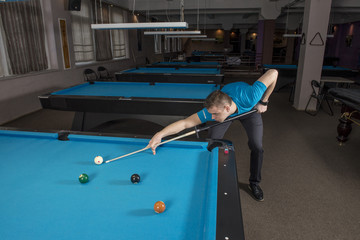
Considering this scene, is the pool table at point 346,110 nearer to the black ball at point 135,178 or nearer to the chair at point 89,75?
the black ball at point 135,178

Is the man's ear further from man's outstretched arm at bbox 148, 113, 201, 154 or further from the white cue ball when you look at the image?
the white cue ball

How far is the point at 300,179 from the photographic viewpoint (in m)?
2.62

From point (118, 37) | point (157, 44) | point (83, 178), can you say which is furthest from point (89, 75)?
point (157, 44)

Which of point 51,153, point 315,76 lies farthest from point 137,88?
point 315,76

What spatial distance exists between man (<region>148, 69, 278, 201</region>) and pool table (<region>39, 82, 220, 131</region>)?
24.3 inches

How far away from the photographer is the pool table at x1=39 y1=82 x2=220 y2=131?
8.97 feet

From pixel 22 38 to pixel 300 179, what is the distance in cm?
503

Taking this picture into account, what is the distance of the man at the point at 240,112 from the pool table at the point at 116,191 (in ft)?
0.72

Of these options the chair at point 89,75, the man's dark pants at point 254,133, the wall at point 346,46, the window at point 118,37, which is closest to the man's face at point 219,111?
the man's dark pants at point 254,133

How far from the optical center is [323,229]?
192cm

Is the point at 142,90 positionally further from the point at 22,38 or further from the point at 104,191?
the point at 22,38

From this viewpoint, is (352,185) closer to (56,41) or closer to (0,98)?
(0,98)

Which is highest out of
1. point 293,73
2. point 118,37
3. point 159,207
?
point 118,37

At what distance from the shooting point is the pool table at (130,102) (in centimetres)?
273
